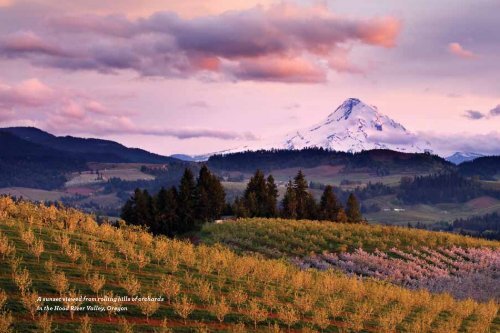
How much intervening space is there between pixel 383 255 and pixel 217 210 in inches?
1606

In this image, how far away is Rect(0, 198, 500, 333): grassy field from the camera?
59.4 ft

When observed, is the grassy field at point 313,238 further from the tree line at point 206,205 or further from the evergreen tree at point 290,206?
the evergreen tree at point 290,206

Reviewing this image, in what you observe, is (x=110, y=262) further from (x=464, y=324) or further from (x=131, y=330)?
(x=464, y=324)

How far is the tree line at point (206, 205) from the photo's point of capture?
78.6 metres

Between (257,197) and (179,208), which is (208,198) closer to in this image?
(179,208)

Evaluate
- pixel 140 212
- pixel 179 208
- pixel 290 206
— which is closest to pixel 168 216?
pixel 179 208

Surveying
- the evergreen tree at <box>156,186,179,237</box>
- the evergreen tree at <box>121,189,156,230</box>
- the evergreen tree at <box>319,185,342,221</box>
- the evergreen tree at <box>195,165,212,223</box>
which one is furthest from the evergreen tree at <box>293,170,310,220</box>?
the evergreen tree at <box>121,189,156,230</box>

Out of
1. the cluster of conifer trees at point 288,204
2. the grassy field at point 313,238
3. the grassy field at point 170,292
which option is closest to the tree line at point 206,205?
the cluster of conifer trees at point 288,204

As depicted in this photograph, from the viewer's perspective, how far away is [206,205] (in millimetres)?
83375

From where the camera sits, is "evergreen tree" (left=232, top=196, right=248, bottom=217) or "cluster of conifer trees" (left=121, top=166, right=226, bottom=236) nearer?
"cluster of conifer trees" (left=121, top=166, right=226, bottom=236)

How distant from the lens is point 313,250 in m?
49.6

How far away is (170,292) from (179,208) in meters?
59.9

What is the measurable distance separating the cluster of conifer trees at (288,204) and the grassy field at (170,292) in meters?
57.3

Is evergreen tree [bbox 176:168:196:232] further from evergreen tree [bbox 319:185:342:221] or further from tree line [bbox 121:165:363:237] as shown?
evergreen tree [bbox 319:185:342:221]
